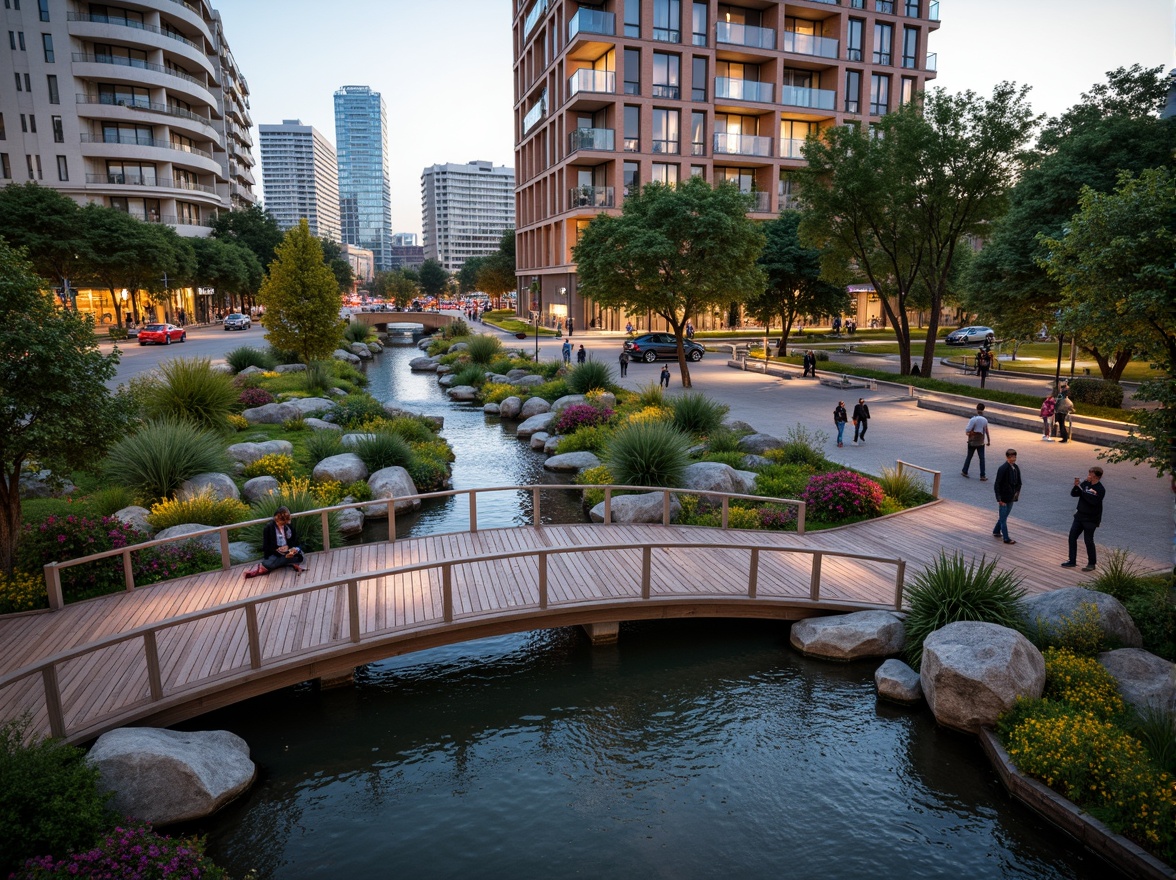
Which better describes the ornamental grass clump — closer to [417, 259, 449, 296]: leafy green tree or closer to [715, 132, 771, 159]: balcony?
[715, 132, 771, 159]: balcony

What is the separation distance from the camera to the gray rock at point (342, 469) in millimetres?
18736

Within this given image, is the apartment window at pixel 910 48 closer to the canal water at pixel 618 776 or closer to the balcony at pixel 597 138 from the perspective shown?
the balcony at pixel 597 138

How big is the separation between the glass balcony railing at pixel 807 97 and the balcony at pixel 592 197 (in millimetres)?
15609

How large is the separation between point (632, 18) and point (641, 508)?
5232 cm

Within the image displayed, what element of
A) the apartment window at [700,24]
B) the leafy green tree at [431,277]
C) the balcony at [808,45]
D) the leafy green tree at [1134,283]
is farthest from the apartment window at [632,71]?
the leafy green tree at [431,277]

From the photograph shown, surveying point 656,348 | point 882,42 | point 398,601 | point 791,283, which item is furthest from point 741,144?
point 398,601

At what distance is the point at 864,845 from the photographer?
7664 millimetres

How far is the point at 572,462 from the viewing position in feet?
71.0

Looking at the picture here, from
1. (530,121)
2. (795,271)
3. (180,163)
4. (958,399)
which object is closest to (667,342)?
(795,271)

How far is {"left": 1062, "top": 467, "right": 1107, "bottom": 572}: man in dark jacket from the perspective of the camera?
12.1 meters

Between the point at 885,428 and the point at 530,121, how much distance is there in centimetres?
5839

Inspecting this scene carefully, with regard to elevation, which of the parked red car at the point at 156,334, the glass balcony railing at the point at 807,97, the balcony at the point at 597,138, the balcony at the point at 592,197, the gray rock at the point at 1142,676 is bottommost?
the gray rock at the point at 1142,676

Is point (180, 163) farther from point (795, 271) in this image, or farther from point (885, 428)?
point (885, 428)

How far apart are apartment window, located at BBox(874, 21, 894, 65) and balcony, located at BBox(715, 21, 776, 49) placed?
9385 millimetres
